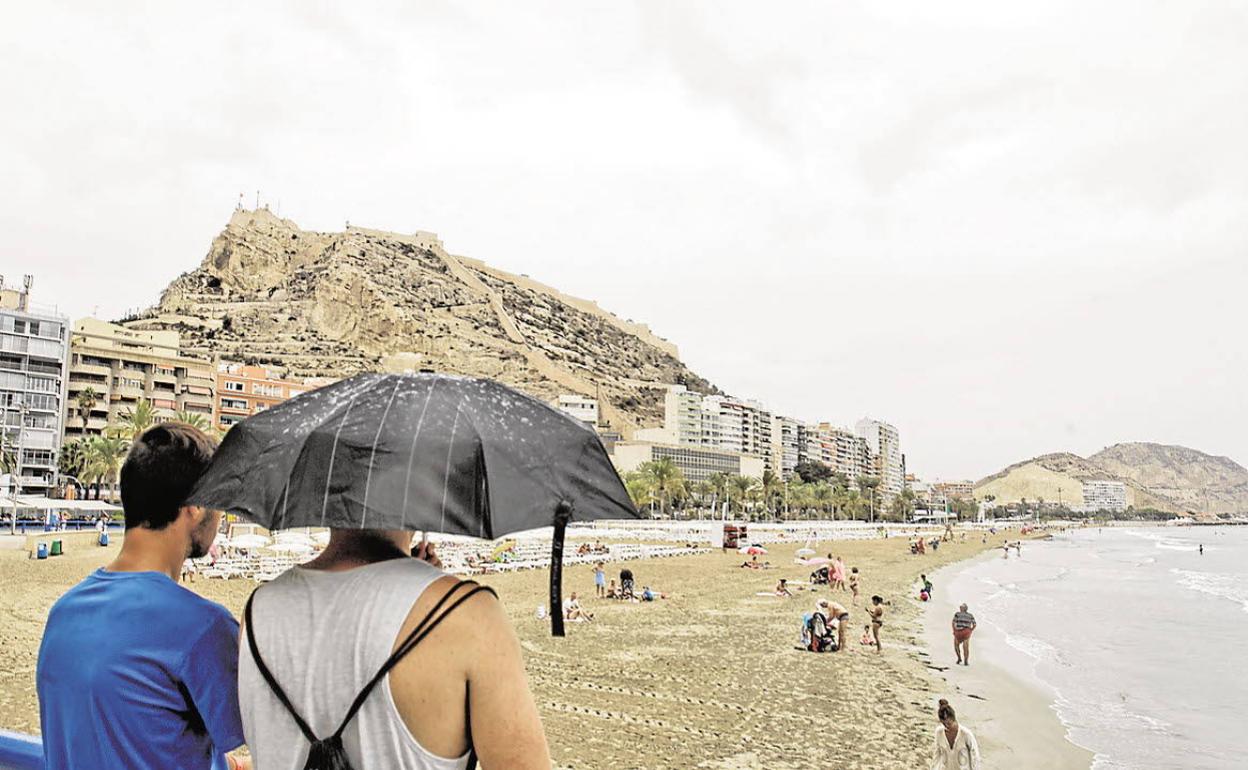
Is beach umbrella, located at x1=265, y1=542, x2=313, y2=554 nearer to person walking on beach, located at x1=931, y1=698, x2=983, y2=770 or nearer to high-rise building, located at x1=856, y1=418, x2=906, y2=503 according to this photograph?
person walking on beach, located at x1=931, y1=698, x2=983, y2=770

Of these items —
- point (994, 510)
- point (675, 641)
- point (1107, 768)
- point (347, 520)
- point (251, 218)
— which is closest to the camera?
point (347, 520)

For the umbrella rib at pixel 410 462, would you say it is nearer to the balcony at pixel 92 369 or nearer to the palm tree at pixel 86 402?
the palm tree at pixel 86 402

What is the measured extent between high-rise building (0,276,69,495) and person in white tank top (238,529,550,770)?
63646mm

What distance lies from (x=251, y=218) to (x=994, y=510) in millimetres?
152725

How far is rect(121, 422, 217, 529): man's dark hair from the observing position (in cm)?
171

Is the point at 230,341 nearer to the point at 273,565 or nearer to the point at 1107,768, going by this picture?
the point at 273,565

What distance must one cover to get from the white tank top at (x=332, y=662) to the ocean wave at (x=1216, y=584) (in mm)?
33079

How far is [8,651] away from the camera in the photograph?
12242 millimetres

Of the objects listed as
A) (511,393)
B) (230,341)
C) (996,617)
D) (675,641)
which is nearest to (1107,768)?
(675,641)

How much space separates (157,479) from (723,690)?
1107 centimetres

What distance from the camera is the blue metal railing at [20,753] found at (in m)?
2.00

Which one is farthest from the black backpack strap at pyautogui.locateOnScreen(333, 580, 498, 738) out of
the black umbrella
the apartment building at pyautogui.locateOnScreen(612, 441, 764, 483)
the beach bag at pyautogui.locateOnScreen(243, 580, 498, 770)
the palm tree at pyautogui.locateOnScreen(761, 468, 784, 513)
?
the palm tree at pyautogui.locateOnScreen(761, 468, 784, 513)

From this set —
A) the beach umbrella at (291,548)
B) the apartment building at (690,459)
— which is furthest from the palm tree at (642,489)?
the beach umbrella at (291,548)

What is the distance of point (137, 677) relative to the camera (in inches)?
60.6
